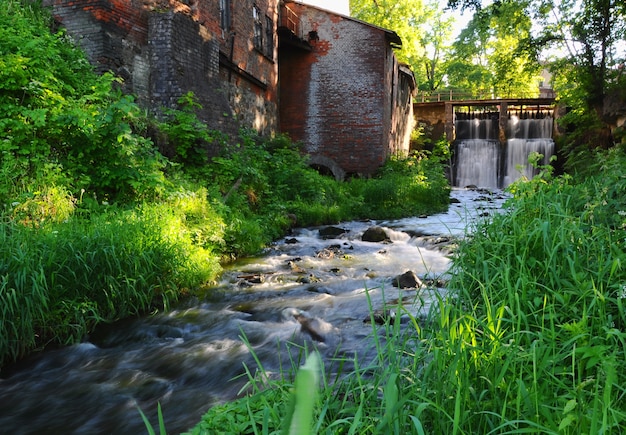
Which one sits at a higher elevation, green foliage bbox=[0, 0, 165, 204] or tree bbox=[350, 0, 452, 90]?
tree bbox=[350, 0, 452, 90]

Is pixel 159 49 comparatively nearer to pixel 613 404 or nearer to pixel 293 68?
pixel 293 68

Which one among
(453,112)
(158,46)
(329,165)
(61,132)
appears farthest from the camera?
(453,112)

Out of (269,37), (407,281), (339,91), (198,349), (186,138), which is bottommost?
(198,349)

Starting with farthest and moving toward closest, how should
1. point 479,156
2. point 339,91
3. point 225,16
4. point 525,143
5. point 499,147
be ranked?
point 479,156
point 499,147
point 525,143
point 339,91
point 225,16

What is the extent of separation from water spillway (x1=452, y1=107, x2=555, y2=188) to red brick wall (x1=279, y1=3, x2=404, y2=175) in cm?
748

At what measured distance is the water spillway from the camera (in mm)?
23734

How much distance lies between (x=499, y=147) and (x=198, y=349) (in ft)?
76.5

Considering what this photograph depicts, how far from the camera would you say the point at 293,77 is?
61.8 feet

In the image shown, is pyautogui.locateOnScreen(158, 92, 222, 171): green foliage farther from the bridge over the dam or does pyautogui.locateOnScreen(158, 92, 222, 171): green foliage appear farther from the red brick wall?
the bridge over the dam

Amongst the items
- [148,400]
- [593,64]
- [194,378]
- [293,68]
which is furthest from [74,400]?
[293,68]

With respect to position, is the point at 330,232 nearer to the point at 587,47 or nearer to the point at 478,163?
the point at 587,47

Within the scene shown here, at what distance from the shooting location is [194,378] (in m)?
3.75

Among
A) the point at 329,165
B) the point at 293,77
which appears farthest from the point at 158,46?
the point at 293,77

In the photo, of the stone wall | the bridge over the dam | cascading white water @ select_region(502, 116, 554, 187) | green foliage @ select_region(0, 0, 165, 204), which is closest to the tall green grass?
green foliage @ select_region(0, 0, 165, 204)
